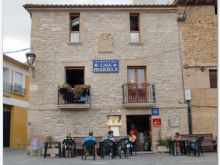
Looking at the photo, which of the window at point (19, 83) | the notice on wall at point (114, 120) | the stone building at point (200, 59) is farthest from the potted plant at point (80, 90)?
the window at point (19, 83)

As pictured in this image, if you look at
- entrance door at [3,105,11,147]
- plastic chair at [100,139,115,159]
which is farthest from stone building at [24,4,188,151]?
entrance door at [3,105,11,147]

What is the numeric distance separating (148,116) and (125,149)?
4.01 metres

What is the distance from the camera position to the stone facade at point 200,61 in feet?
56.3

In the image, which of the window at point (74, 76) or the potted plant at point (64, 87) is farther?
the window at point (74, 76)

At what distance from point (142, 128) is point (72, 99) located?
3.82 meters

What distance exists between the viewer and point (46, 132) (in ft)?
55.0

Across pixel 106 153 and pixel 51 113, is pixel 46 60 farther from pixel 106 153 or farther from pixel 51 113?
pixel 106 153

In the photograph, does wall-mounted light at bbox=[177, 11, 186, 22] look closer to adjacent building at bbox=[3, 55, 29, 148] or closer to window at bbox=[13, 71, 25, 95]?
adjacent building at bbox=[3, 55, 29, 148]

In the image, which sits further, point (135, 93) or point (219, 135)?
point (135, 93)

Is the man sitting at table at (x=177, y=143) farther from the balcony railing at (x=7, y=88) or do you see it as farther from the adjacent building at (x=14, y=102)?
the balcony railing at (x=7, y=88)

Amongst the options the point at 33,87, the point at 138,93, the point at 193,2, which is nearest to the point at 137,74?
the point at 138,93

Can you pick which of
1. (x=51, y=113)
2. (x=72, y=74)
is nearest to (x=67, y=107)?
(x=51, y=113)

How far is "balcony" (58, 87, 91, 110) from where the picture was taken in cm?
1653

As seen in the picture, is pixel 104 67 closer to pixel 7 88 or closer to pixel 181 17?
pixel 181 17
